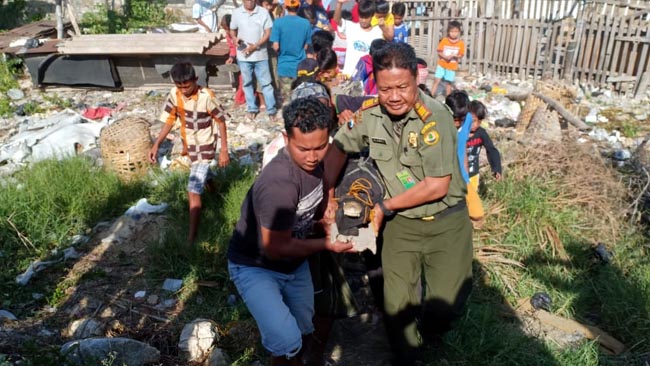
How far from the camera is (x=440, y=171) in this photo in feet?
8.73

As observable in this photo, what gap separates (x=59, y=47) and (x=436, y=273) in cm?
817

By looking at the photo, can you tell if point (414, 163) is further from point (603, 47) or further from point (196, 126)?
point (603, 47)

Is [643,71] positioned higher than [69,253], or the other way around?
[69,253]

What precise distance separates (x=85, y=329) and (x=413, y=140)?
8.32 feet

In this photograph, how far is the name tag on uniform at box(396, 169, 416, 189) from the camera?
9.33 ft

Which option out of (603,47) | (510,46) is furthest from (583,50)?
(510,46)

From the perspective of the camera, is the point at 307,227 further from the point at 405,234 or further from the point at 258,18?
the point at 258,18

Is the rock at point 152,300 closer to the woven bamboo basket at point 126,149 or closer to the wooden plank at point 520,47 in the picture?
the woven bamboo basket at point 126,149

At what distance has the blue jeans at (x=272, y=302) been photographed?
2471 mm

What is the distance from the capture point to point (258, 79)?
7.61 m

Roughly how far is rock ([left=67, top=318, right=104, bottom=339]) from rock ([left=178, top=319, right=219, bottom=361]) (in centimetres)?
61

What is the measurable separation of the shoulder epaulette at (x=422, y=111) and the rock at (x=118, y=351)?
2.16 meters

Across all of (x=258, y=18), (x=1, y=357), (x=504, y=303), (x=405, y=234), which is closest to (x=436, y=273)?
(x=405, y=234)

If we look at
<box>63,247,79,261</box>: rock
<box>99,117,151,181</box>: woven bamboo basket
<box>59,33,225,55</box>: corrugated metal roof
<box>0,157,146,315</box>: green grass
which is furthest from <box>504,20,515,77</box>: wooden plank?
<box>63,247,79,261</box>: rock
